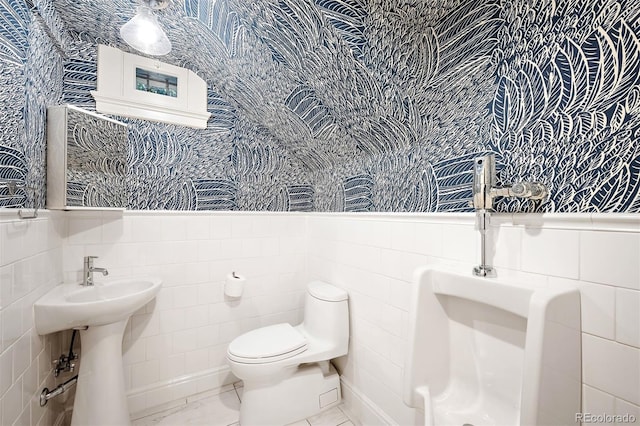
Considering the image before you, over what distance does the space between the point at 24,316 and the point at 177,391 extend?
1.06 m

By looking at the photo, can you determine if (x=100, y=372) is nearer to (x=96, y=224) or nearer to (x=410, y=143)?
(x=96, y=224)

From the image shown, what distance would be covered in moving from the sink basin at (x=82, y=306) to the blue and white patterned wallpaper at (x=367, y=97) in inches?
21.3

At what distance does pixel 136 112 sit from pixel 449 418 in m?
2.25

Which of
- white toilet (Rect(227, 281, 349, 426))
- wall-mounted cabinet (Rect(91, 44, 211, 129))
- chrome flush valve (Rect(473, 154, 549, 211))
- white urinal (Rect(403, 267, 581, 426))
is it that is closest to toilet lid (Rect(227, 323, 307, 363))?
Result: white toilet (Rect(227, 281, 349, 426))

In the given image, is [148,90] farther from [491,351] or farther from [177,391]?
[491,351]

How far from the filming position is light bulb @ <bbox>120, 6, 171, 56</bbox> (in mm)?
1392

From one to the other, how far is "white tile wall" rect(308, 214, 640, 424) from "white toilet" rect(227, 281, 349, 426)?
0.12 m

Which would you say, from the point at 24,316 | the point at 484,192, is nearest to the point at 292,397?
the point at 24,316

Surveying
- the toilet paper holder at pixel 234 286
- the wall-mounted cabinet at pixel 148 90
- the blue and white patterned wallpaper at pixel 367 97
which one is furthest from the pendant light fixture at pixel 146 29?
the toilet paper holder at pixel 234 286

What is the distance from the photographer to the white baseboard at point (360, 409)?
5.08ft

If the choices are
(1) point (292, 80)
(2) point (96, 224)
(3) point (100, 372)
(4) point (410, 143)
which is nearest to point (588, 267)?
(4) point (410, 143)

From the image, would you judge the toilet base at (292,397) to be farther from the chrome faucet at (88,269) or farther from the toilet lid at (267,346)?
the chrome faucet at (88,269)

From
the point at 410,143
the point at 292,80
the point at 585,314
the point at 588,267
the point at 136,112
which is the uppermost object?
the point at 292,80

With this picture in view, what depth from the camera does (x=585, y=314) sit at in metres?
0.82
